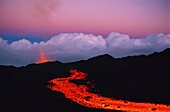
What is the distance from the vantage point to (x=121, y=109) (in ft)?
98.0

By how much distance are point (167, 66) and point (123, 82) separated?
13.6 meters

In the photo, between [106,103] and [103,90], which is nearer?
[106,103]

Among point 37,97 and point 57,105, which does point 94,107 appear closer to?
point 57,105

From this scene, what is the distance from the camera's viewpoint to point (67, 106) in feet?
96.2

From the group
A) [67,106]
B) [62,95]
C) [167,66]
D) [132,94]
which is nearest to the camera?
[67,106]

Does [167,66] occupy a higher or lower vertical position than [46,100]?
higher

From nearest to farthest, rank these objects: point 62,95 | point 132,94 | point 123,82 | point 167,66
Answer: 1. point 62,95
2. point 132,94
3. point 123,82
4. point 167,66

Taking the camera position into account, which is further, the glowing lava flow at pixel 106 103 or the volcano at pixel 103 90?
the glowing lava flow at pixel 106 103

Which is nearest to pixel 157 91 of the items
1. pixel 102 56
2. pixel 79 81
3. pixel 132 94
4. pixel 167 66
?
pixel 132 94

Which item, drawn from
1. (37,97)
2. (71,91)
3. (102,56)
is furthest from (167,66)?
(102,56)

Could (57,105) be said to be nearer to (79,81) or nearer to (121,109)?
(121,109)

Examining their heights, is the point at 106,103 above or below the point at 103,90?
below

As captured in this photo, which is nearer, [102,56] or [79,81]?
[79,81]

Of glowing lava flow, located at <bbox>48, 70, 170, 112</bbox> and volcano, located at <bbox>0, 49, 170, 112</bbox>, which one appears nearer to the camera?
volcano, located at <bbox>0, 49, 170, 112</bbox>
